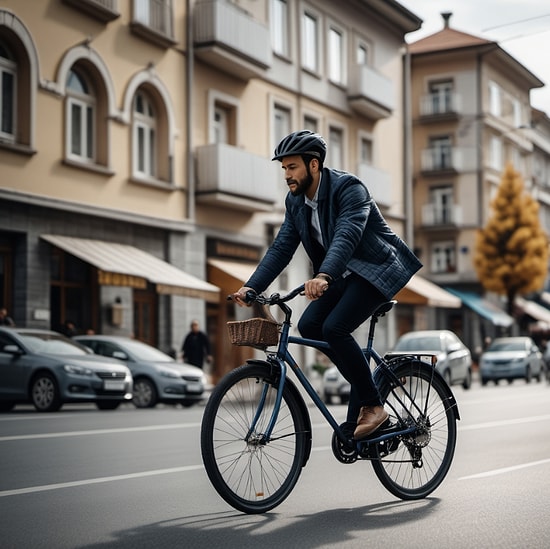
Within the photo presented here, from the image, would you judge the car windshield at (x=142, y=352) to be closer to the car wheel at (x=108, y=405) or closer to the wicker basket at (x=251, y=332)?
the car wheel at (x=108, y=405)

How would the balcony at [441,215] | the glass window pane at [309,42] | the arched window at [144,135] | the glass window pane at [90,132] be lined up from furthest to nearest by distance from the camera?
the balcony at [441,215]
the glass window pane at [309,42]
the arched window at [144,135]
the glass window pane at [90,132]

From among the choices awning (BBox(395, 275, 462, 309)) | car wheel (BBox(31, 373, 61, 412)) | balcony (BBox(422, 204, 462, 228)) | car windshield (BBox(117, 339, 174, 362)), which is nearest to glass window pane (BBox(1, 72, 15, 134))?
car windshield (BBox(117, 339, 174, 362))

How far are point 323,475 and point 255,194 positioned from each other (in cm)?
2076

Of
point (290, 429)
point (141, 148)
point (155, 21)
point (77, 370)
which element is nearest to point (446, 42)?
point (155, 21)

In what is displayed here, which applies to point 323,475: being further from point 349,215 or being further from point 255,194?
point 255,194

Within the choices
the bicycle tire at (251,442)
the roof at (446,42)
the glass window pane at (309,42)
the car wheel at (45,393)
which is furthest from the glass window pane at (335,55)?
the bicycle tire at (251,442)

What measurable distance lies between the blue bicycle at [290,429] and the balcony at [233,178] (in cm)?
2038

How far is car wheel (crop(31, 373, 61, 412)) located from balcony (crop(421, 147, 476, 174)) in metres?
36.7

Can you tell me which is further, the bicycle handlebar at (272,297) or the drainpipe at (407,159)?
the drainpipe at (407,159)

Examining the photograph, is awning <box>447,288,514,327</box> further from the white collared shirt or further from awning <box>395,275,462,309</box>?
the white collared shirt

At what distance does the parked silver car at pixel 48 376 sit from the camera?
17000 millimetres

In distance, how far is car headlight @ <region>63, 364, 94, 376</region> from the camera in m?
17.1

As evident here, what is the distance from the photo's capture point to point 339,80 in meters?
34.7

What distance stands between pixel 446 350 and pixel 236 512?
833 inches
